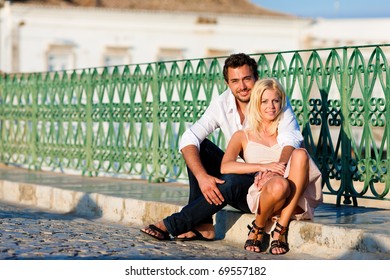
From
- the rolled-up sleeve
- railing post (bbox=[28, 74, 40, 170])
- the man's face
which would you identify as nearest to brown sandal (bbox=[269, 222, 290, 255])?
the rolled-up sleeve

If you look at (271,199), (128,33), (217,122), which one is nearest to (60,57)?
(128,33)

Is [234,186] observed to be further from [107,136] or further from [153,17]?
[153,17]

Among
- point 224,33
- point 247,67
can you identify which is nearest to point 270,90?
point 247,67

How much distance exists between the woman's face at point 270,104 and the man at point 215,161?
4.0 inches

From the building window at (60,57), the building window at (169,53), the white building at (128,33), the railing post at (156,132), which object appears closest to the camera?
the railing post at (156,132)

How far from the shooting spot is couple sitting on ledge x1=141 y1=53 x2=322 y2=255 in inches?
292

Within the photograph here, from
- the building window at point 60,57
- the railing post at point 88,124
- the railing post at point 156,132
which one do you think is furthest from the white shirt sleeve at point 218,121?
the building window at point 60,57

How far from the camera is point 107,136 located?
1346 centimetres

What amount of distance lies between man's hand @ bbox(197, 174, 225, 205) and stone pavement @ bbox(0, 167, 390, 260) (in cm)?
41

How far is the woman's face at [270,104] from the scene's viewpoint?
7699 millimetres

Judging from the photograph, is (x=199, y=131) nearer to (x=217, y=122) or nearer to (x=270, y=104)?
(x=217, y=122)

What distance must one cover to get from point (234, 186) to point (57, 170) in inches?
314

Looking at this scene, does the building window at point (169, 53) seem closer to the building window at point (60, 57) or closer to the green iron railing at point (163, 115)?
the building window at point (60, 57)
